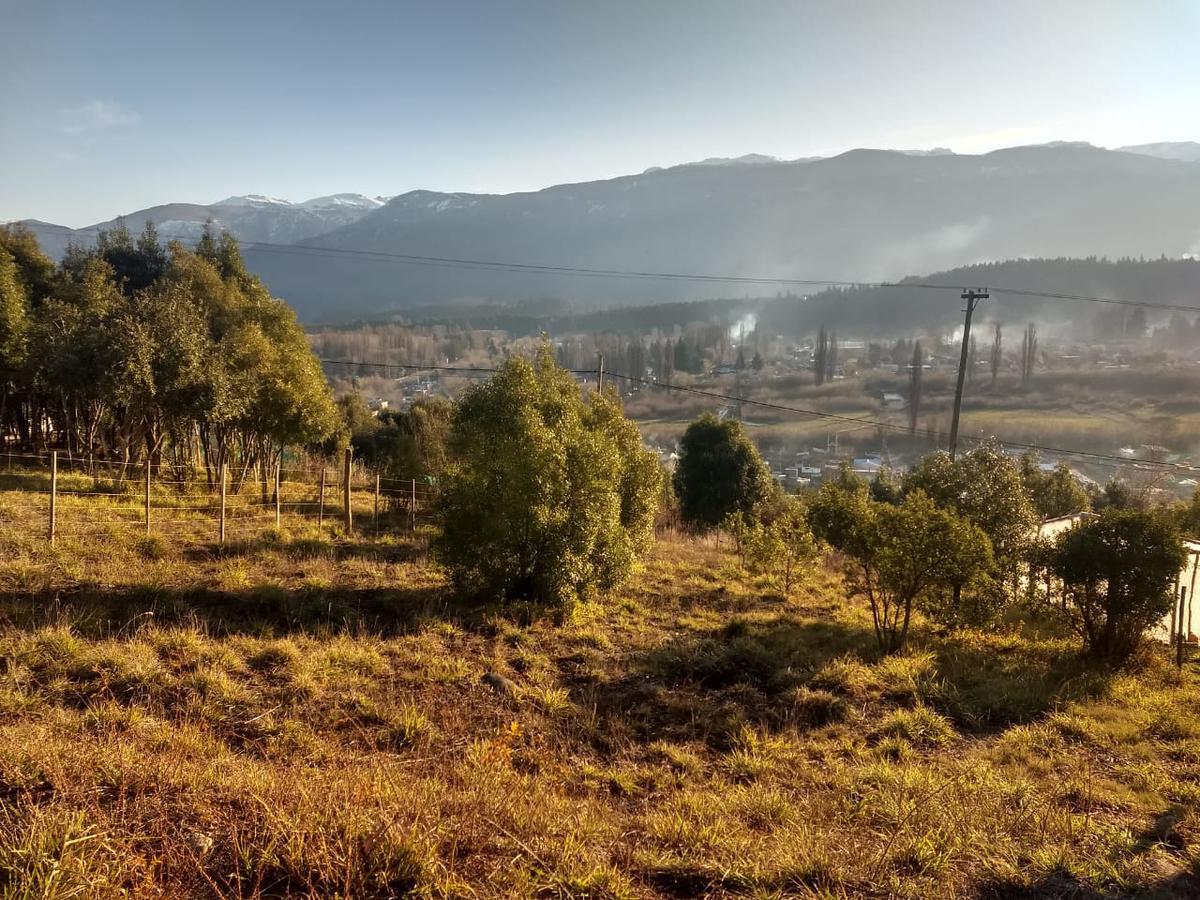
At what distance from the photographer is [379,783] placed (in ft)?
15.0

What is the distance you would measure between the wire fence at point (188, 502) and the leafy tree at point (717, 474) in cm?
1340

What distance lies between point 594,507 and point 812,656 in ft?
15.9

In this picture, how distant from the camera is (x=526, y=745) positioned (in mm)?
7000

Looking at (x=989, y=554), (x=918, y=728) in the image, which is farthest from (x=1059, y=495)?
(x=918, y=728)

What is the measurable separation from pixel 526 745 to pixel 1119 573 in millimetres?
10721

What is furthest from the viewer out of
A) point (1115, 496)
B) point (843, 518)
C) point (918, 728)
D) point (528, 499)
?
point (1115, 496)

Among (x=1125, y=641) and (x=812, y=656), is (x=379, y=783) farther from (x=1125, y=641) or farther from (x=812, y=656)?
(x=1125, y=641)

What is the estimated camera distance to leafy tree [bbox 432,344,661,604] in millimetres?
11039

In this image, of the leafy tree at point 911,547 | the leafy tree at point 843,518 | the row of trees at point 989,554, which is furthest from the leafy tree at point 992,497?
the leafy tree at point 843,518

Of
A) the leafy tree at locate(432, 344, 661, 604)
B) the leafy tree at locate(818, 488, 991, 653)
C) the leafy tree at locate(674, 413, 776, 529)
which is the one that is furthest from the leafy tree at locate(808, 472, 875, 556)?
the leafy tree at locate(674, 413, 776, 529)

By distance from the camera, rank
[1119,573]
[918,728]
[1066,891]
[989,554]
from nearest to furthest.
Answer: [1066,891]
[918,728]
[1119,573]
[989,554]

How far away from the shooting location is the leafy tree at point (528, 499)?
11039mm

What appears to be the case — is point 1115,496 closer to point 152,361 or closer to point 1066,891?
point 1066,891

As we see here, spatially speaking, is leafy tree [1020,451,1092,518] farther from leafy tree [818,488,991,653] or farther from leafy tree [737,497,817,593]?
leafy tree [818,488,991,653]
